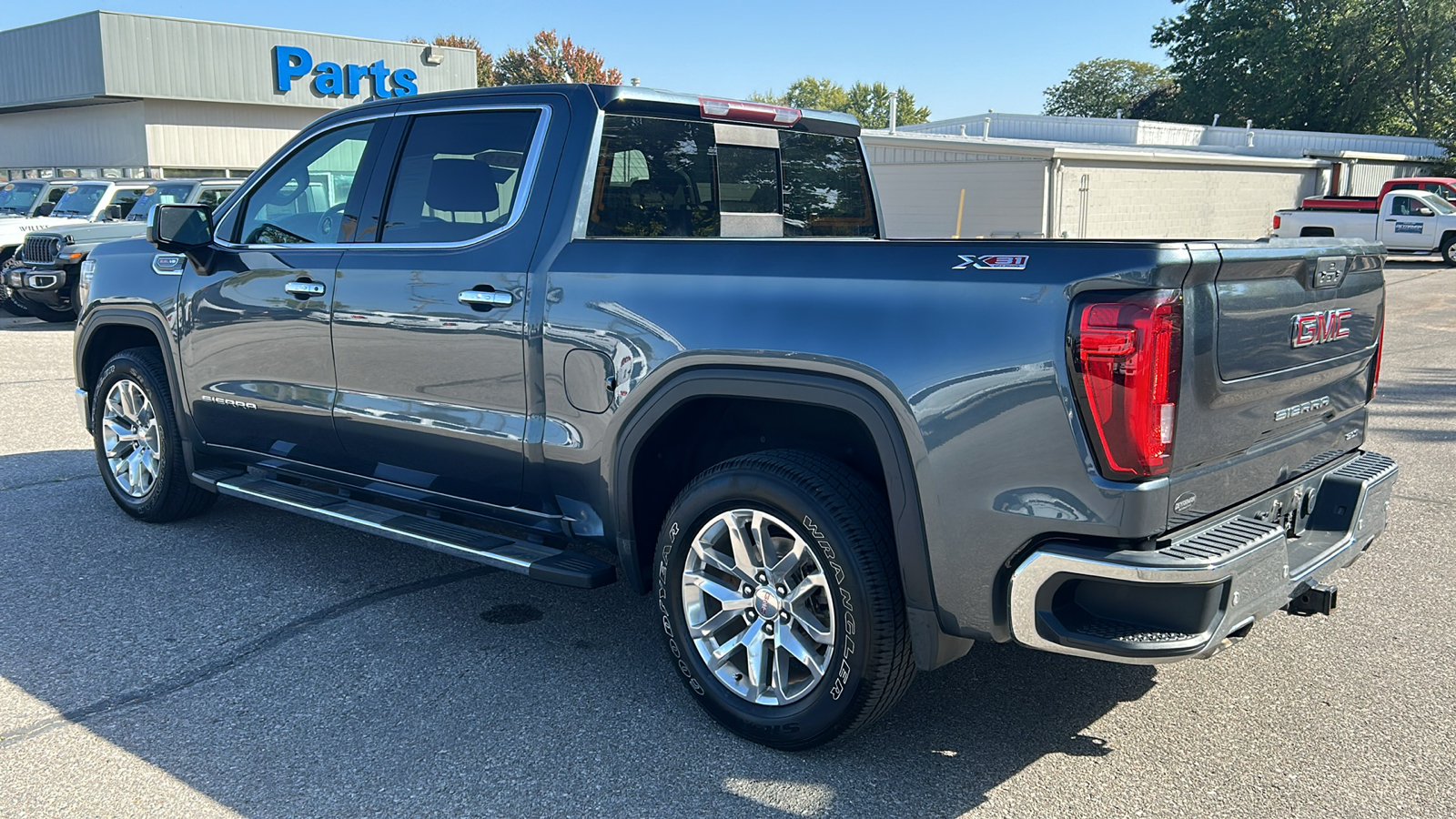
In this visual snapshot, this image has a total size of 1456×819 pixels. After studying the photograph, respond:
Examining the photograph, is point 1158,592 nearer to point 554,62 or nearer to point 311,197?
point 311,197

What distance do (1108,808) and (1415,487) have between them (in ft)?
Result: 14.5

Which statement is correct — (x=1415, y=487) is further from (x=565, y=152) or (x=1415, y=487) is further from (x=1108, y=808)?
(x=565, y=152)

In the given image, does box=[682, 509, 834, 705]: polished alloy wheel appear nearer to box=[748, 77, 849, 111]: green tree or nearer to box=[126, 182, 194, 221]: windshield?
box=[126, 182, 194, 221]: windshield

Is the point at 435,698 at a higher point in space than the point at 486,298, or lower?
lower

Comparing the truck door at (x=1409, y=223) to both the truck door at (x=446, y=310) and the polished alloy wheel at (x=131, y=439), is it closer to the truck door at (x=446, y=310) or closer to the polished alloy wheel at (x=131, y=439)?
the truck door at (x=446, y=310)

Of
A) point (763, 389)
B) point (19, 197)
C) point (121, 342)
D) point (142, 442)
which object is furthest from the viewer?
point (19, 197)

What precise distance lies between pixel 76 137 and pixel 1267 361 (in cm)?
3852

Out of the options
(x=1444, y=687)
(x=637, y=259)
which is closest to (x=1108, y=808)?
(x=1444, y=687)

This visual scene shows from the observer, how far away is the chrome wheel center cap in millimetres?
3361

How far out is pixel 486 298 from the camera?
389 centimetres

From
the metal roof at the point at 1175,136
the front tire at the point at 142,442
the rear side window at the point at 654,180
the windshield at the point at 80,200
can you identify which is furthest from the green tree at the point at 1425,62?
the front tire at the point at 142,442

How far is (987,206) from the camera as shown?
25.6 metres

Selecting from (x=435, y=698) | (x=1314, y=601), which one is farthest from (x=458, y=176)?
(x=1314, y=601)

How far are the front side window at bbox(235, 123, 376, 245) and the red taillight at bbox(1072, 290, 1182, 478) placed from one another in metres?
3.03
